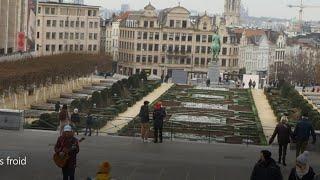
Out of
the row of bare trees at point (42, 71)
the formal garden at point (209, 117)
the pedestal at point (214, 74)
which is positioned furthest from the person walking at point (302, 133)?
the pedestal at point (214, 74)

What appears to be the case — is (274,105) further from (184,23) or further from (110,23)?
(110,23)

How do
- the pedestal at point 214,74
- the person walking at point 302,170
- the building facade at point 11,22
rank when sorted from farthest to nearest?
the building facade at point 11,22 < the pedestal at point 214,74 < the person walking at point 302,170

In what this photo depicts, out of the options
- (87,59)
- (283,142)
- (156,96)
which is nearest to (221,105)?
(156,96)

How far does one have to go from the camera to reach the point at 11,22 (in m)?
93.5

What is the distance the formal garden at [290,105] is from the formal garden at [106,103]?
413 inches

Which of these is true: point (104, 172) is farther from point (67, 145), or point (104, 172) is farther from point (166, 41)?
point (166, 41)

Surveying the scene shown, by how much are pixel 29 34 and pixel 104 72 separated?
38.8 feet

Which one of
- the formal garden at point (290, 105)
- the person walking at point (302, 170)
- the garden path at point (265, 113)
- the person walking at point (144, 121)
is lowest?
the garden path at point (265, 113)

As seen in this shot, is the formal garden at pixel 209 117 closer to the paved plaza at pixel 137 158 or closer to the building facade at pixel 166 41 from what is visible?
the paved plaza at pixel 137 158

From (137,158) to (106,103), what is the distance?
99.2 ft

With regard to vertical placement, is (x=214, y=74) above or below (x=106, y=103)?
above

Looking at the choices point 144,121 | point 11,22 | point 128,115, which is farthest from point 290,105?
point 11,22

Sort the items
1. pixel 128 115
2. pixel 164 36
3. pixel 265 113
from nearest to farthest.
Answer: pixel 128 115, pixel 265 113, pixel 164 36

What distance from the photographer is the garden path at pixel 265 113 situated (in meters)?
37.5
